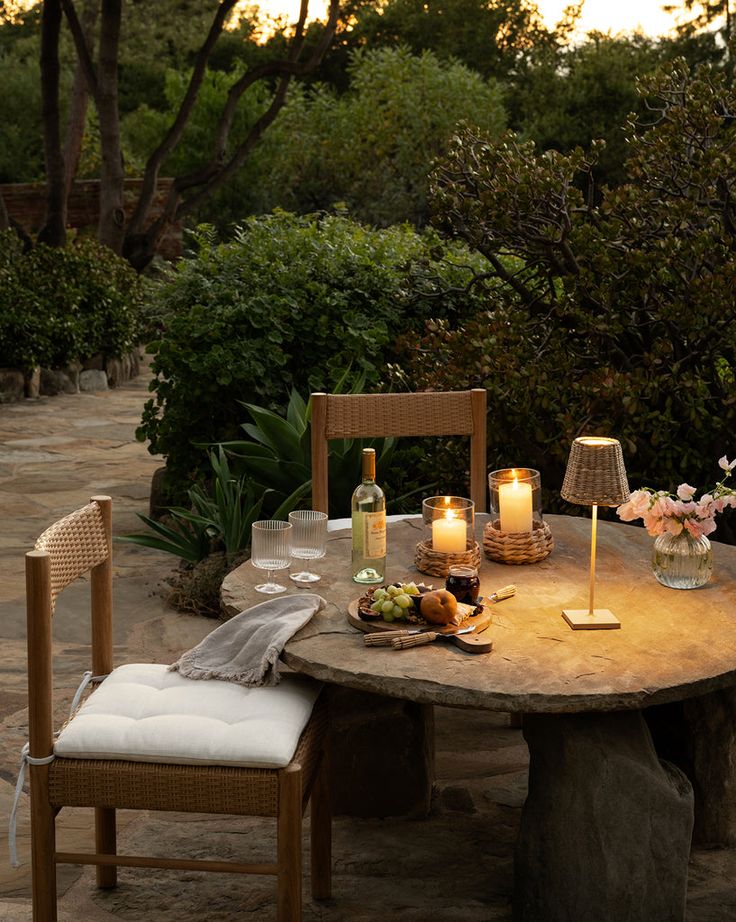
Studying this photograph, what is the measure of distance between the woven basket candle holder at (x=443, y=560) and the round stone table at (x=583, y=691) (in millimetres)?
45

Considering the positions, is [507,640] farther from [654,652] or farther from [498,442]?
[498,442]

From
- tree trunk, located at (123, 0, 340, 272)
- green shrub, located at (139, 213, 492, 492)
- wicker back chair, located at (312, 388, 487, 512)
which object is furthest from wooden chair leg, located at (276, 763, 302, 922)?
tree trunk, located at (123, 0, 340, 272)

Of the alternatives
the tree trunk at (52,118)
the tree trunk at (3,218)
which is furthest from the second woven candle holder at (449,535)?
the tree trunk at (52,118)

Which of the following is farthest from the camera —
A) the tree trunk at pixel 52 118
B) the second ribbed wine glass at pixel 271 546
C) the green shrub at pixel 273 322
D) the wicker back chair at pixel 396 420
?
the tree trunk at pixel 52 118

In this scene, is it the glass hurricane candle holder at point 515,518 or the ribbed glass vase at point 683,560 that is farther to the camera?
the glass hurricane candle holder at point 515,518

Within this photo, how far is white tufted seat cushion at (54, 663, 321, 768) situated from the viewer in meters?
2.55

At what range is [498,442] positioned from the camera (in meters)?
5.24

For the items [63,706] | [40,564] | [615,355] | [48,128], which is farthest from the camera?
[48,128]

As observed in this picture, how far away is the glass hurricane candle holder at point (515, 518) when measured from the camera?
316 cm

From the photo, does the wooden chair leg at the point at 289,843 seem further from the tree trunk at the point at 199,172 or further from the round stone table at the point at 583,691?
the tree trunk at the point at 199,172

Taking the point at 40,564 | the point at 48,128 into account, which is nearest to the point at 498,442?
the point at 40,564

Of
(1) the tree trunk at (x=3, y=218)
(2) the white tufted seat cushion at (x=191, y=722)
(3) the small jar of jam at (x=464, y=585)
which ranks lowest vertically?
(2) the white tufted seat cushion at (x=191, y=722)

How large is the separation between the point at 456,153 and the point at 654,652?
9.68 feet

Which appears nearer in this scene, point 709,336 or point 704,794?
point 704,794
